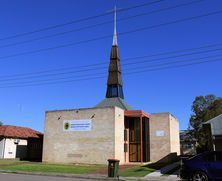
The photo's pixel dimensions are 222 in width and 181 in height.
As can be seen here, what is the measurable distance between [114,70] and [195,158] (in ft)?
118

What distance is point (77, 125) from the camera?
37.0 metres

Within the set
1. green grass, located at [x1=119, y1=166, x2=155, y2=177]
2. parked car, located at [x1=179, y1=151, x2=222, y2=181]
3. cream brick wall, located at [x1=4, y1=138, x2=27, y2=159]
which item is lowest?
green grass, located at [x1=119, y1=166, x2=155, y2=177]

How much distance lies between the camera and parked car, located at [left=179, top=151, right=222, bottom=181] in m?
15.0

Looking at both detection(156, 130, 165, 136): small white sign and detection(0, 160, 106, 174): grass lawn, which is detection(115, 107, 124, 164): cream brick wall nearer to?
detection(156, 130, 165, 136): small white sign

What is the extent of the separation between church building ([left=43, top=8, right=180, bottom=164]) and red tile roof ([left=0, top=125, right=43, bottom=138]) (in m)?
7.17

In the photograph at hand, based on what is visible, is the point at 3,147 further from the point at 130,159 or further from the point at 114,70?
the point at 114,70

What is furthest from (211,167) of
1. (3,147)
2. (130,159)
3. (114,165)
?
(3,147)

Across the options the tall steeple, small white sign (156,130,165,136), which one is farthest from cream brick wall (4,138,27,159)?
small white sign (156,130,165,136)

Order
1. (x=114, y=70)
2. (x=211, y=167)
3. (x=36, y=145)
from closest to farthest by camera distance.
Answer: (x=211, y=167)
(x=36, y=145)
(x=114, y=70)

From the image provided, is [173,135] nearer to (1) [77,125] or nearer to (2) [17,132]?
(1) [77,125]

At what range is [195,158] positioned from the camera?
15.8 meters

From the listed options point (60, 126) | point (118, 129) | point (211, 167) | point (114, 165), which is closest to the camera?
point (211, 167)

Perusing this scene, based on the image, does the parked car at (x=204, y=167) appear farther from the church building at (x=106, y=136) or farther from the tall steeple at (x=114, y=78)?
the tall steeple at (x=114, y=78)

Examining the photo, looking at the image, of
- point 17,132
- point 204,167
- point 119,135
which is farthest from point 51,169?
point 17,132
